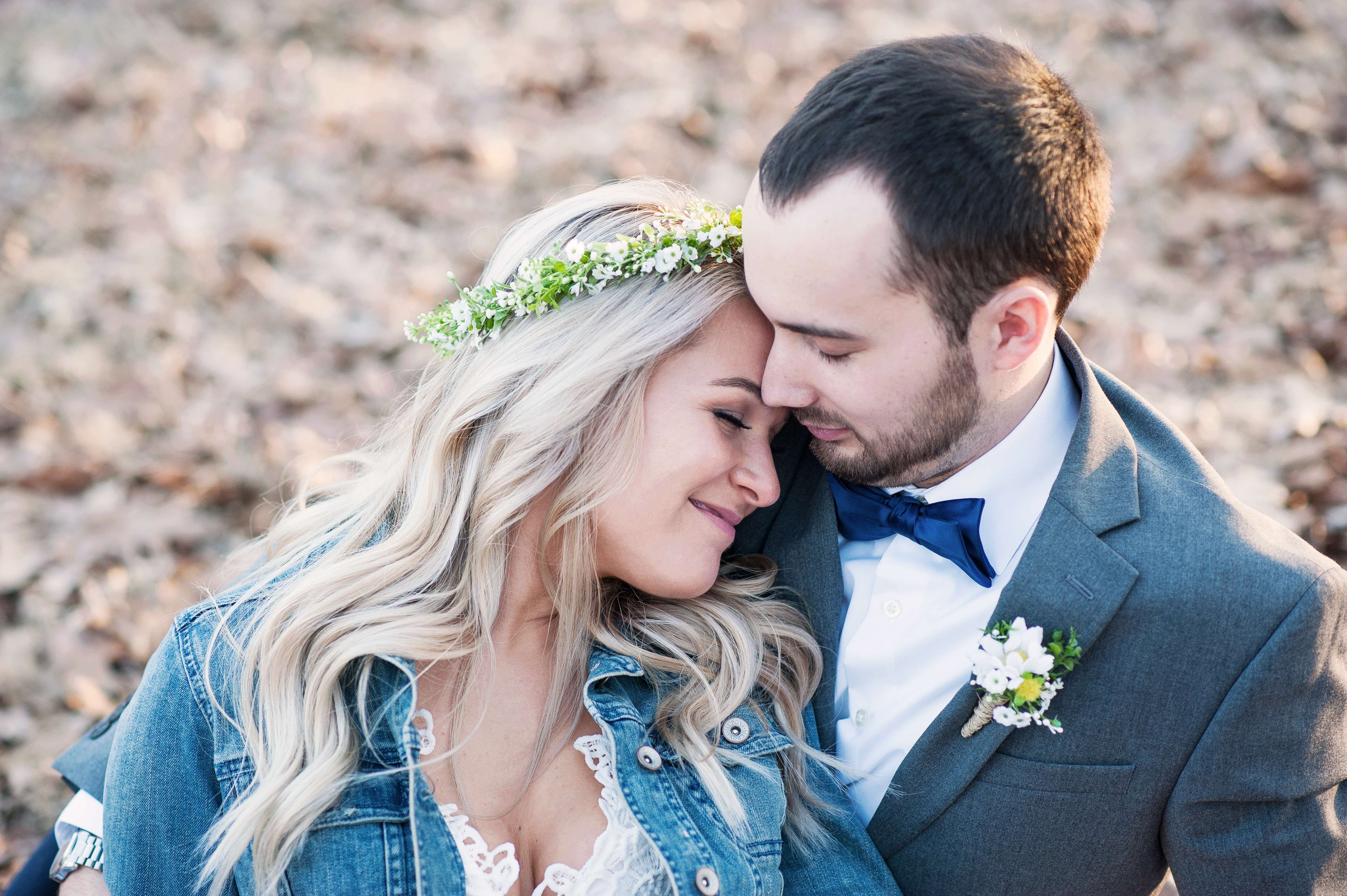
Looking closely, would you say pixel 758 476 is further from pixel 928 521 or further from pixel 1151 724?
pixel 1151 724

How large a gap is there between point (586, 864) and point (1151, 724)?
1258mm

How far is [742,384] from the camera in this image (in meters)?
2.37

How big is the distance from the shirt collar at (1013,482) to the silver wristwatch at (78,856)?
222 cm

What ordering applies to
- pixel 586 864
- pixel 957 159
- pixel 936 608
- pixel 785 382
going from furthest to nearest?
1. pixel 936 608
2. pixel 785 382
3. pixel 586 864
4. pixel 957 159

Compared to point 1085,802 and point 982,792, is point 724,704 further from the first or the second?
point 1085,802

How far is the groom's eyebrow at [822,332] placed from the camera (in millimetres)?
2150

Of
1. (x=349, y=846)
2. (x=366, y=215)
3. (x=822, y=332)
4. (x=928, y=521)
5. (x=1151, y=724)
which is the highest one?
(x=366, y=215)

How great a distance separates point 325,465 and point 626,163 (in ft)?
11.6

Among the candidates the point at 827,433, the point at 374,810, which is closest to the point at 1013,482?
the point at 827,433

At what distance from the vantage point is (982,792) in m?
2.23

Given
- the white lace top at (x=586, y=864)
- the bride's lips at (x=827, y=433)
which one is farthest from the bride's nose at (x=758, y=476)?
the white lace top at (x=586, y=864)


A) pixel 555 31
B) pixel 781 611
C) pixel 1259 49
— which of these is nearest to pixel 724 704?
pixel 781 611

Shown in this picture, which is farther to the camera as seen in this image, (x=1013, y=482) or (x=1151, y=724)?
(x=1013, y=482)

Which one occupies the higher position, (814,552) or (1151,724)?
(814,552)
